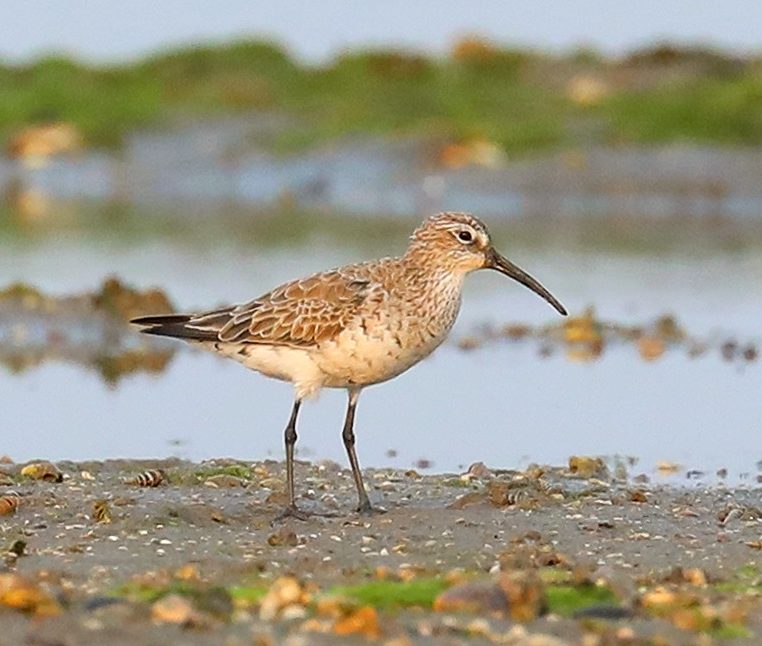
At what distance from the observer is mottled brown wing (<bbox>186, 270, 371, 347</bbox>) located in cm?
879

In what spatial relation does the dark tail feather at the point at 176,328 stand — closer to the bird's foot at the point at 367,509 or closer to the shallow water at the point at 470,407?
the bird's foot at the point at 367,509

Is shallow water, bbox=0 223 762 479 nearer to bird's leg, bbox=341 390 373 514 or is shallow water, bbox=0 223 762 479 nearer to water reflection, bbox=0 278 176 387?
water reflection, bbox=0 278 176 387

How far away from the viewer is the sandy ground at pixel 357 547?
19.7 ft

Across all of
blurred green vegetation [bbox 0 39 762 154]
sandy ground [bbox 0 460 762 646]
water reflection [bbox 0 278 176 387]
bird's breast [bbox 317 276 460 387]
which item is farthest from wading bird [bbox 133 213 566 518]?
blurred green vegetation [bbox 0 39 762 154]

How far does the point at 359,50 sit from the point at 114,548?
3669cm

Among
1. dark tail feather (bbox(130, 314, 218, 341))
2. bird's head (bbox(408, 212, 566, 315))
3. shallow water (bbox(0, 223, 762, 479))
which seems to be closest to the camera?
bird's head (bbox(408, 212, 566, 315))

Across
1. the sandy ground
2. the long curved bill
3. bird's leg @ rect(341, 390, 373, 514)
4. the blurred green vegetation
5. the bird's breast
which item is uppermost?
the blurred green vegetation

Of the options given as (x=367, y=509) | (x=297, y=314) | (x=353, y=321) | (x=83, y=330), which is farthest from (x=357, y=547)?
(x=83, y=330)

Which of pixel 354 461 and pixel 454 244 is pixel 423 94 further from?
pixel 354 461

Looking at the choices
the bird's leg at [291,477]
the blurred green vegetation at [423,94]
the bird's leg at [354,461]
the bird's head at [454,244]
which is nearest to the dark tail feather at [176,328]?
the bird's leg at [291,477]

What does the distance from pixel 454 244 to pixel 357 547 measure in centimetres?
185

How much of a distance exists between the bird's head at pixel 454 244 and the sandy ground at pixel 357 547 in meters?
1.03

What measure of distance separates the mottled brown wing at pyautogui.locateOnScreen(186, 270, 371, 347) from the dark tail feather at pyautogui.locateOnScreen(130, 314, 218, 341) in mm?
23

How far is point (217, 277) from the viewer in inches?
793
